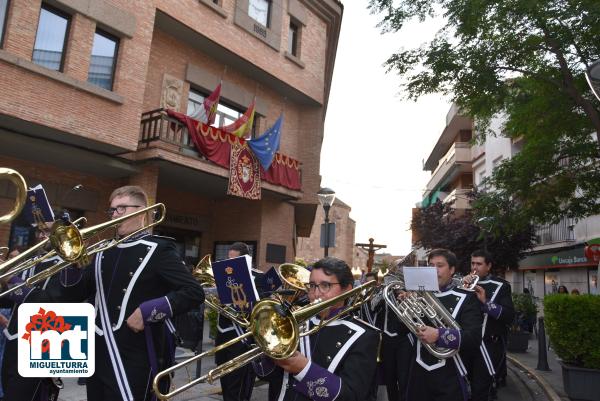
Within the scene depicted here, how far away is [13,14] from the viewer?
32.1ft

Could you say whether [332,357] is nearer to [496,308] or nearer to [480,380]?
[480,380]

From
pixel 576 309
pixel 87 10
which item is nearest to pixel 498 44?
pixel 576 309

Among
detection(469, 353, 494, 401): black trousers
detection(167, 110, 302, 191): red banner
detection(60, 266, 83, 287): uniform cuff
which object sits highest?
detection(167, 110, 302, 191): red banner

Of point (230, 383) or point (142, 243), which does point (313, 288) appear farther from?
point (230, 383)

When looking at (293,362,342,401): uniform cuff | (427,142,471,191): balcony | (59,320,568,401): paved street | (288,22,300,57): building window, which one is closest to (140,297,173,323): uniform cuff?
(293,362,342,401): uniform cuff

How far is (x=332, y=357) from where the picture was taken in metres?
2.55

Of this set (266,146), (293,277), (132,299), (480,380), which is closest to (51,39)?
(266,146)

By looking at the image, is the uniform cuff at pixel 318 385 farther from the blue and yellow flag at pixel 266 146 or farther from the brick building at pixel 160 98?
the blue and yellow flag at pixel 266 146

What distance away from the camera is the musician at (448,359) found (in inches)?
140

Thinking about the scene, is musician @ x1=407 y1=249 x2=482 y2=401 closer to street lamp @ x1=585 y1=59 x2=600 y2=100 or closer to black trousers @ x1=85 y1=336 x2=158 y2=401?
black trousers @ x1=85 y1=336 x2=158 y2=401

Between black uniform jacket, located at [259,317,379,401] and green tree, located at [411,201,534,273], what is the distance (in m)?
13.0

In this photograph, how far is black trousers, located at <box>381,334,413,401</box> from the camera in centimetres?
395

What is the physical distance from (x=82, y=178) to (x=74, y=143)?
5.81ft

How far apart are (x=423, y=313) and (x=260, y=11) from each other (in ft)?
48.7
